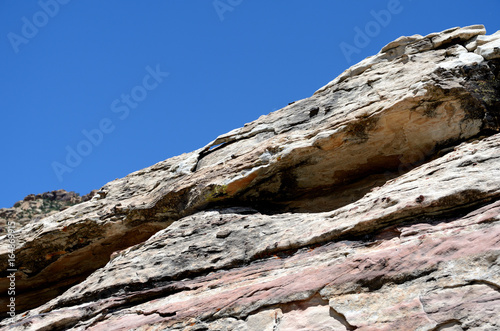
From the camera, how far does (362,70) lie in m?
15.0

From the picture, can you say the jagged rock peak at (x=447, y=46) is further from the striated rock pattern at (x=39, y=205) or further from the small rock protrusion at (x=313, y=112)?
the striated rock pattern at (x=39, y=205)

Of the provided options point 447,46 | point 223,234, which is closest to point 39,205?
point 223,234

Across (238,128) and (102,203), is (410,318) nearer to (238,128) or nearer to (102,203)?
(238,128)

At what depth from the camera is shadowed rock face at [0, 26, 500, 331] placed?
24.2 feet

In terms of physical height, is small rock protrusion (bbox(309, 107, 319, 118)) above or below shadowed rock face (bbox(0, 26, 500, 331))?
above

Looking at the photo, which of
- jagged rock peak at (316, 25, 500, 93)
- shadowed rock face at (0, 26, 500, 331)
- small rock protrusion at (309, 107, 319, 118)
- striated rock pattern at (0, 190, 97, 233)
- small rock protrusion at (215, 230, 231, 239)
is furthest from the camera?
striated rock pattern at (0, 190, 97, 233)

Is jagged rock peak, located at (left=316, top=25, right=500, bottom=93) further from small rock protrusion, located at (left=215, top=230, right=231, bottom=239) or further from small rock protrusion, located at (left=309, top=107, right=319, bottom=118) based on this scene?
→ small rock protrusion, located at (left=215, top=230, right=231, bottom=239)

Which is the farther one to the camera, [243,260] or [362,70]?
[362,70]

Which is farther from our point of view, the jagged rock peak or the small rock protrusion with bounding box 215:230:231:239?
the jagged rock peak

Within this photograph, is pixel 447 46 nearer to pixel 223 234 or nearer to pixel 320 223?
pixel 320 223

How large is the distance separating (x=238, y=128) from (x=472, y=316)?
11.7 m

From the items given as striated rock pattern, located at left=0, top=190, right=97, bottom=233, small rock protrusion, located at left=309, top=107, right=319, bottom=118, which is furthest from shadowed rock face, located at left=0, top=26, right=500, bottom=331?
striated rock pattern, located at left=0, top=190, right=97, bottom=233

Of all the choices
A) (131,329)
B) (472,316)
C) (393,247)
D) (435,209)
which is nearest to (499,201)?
(435,209)

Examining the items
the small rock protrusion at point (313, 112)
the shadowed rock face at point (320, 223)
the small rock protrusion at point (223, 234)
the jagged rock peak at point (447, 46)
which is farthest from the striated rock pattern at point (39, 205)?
the jagged rock peak at point (447, 46)
